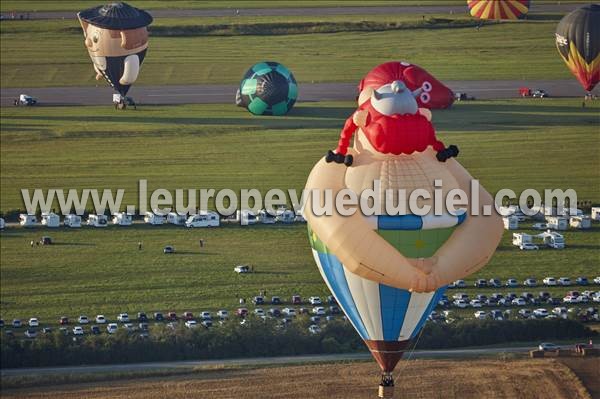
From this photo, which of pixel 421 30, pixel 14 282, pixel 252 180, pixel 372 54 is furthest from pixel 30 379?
pixel 421 30

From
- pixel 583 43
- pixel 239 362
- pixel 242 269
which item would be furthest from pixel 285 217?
pixel 583 43

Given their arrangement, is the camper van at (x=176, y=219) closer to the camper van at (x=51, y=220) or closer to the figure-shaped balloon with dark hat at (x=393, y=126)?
the camper van at (x=51, y=220)

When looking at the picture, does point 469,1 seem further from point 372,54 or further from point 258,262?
point 258,262

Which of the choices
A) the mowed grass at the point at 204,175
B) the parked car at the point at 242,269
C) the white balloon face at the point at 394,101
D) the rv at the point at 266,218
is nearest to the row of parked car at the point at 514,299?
the mowed grass at the point at 204,175

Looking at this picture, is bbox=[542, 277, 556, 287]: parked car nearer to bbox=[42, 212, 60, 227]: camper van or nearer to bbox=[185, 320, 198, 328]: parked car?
bbox=[185, 320, 198, 328]: parked car

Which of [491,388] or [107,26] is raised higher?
[107,26]

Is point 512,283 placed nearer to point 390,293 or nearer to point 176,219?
point 176,219
